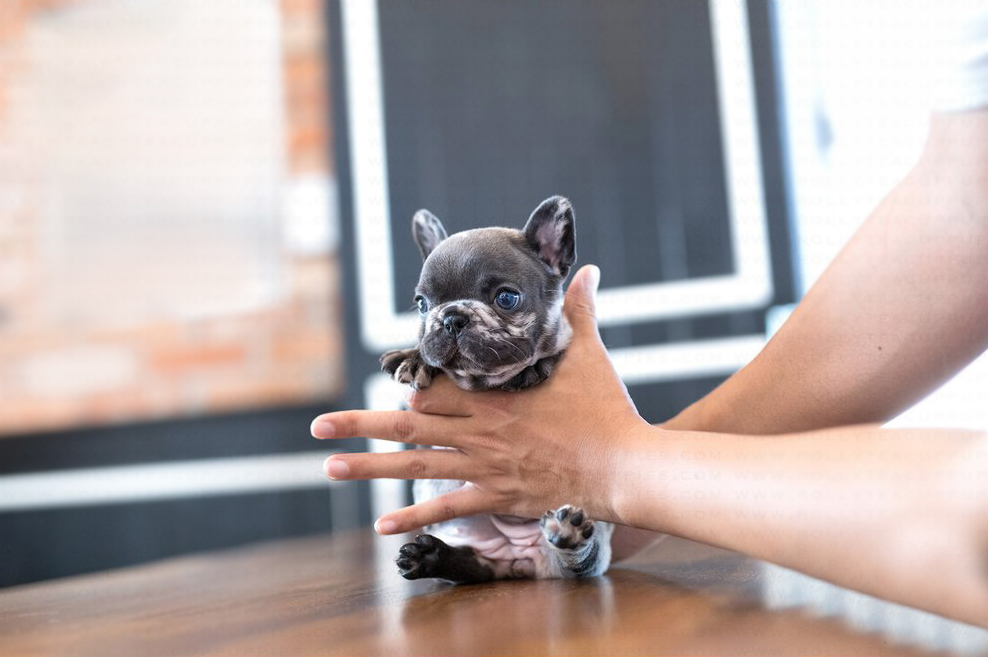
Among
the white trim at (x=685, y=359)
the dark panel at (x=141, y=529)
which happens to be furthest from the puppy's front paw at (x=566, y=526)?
the dark panel at (x=141, y=529)

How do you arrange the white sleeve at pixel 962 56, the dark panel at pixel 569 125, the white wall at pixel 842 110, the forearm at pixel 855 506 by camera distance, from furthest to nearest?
the dark panel at pixel 569 125 < the white wall at pixel 842 110 < the white sleeve at pixel 962 56 < the forearm at pixel 855 506

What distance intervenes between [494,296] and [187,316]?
2.33m

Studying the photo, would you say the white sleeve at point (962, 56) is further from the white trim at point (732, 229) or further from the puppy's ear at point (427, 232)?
the white trim at point (732, 229)

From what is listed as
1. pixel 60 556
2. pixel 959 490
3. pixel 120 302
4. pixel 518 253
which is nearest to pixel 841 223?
pixel 518 253

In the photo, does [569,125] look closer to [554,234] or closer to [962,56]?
[554,234]

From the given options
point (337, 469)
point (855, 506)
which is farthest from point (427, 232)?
point (855, 506)

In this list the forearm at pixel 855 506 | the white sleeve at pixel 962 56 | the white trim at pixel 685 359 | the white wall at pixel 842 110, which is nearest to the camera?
the forearm at pixel 855 506

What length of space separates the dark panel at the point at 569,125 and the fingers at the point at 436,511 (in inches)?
67.5

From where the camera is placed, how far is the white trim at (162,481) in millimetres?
3021

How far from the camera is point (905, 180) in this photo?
0.96 m

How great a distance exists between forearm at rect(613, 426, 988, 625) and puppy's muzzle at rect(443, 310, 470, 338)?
0.99 feet

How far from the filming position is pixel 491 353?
105 centimetres

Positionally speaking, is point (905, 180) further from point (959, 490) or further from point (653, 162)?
point (653, 162)

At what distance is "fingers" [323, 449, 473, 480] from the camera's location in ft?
3.30
